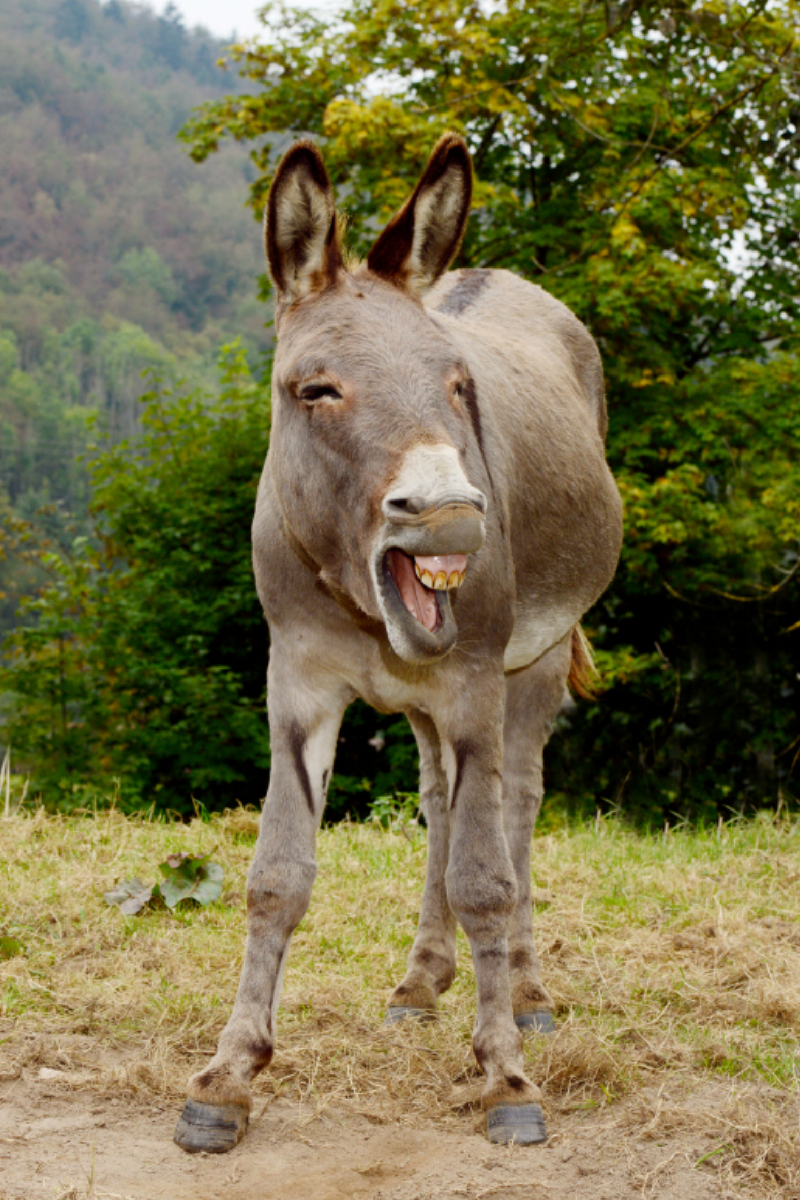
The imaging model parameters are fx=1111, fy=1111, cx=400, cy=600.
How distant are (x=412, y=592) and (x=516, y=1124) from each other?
1.37 metres

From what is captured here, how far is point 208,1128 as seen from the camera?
8.86ft

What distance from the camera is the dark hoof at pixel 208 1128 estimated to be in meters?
2.69

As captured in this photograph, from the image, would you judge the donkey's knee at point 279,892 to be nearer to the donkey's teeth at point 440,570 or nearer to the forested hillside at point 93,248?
the donkey's teeth at point 440,570

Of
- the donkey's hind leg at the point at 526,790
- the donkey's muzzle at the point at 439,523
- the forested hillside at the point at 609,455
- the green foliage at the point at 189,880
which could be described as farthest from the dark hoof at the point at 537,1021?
the forested hillside at the point at 609,455

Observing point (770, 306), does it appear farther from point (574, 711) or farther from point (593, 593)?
point (593, 593)

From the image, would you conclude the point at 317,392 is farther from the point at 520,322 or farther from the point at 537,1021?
the point at 537,1021

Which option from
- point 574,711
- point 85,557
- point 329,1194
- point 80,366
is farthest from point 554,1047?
point 80,366

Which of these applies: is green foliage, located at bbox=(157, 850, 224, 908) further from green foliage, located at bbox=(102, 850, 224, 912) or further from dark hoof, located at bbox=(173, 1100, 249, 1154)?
dark hoof, located at bbox=(173, 1100, 249, 1154)

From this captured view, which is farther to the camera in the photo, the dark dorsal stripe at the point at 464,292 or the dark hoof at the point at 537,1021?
the dark dorsal stripe at the point at 464,292

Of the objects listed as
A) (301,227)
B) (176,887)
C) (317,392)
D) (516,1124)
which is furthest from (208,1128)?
(301,227)

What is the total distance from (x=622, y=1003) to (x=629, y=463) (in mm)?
8164

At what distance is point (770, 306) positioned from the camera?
40.5ft

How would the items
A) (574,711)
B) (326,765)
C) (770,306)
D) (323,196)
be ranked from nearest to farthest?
(323,196), (326,765), (574,711), (770,306)

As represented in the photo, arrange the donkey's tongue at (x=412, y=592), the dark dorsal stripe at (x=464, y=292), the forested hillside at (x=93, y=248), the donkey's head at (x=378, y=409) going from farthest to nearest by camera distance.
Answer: the forested hillside at (x=93, y=248)
the dark dorsal stripe at (x=464, y=292)
the donkey's tongue at (x=412, y=592)
the donkey's head at (x=378, y=409)
